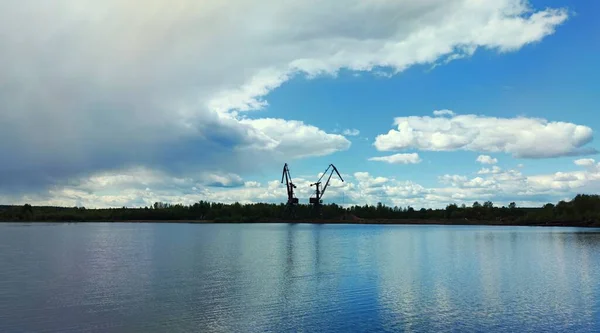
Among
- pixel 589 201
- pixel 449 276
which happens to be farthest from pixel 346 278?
pixel 589 201

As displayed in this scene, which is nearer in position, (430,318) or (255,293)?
(430,318)

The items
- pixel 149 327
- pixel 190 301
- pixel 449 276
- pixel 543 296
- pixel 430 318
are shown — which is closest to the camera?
pixel 149 327

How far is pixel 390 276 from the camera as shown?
131 ft

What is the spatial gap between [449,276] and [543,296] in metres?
10.0

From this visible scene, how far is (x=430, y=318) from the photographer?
80.6ft

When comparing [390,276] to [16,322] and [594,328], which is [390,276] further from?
[16,322]

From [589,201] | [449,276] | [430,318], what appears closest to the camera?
[430,318]

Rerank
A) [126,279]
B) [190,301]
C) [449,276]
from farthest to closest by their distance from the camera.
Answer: [449,276], [126,279], [190,301]

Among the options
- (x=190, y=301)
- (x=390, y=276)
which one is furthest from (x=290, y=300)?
(x=390, y=276)

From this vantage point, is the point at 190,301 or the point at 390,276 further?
the point at 390,276

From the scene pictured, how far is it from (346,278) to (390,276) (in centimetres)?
399

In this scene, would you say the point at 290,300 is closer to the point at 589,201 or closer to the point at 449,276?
the point at 449,276

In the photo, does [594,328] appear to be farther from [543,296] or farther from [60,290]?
[60,290]

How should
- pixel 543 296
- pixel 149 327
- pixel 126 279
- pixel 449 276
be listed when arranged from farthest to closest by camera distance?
1. pixel 449 276
2. pixel 126 279
3. pixel 543 296
4. pixel 149 327
